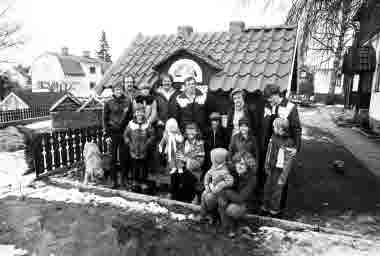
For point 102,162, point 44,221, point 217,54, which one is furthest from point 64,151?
point 217,54

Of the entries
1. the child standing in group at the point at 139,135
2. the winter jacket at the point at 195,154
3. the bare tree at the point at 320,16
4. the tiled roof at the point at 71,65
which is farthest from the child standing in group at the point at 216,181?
the tiled roof at the point at 71,65

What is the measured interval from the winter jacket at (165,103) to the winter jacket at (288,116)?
177 cm

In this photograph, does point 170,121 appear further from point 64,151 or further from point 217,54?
point 64,151

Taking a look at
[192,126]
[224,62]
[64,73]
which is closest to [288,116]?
[192,126]

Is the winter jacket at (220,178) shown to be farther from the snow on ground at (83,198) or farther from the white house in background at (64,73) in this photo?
the white house in background at (64,73)

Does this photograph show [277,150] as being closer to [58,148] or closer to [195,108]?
[195,108]

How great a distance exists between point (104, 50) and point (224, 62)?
7243 centimetres

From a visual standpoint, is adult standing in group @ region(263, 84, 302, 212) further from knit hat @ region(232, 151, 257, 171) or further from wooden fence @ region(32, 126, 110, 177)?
wooden fence @ region(32, 126, 110, 177)

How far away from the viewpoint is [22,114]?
20.5 meters

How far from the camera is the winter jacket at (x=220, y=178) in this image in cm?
362

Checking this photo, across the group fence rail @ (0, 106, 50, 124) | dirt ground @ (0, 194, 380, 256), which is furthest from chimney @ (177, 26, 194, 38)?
fence rail @ (0, 106, 50, 124)

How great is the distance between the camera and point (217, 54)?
601cm

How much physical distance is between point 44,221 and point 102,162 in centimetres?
203

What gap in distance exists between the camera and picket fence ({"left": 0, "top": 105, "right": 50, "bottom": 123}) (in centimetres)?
1862
